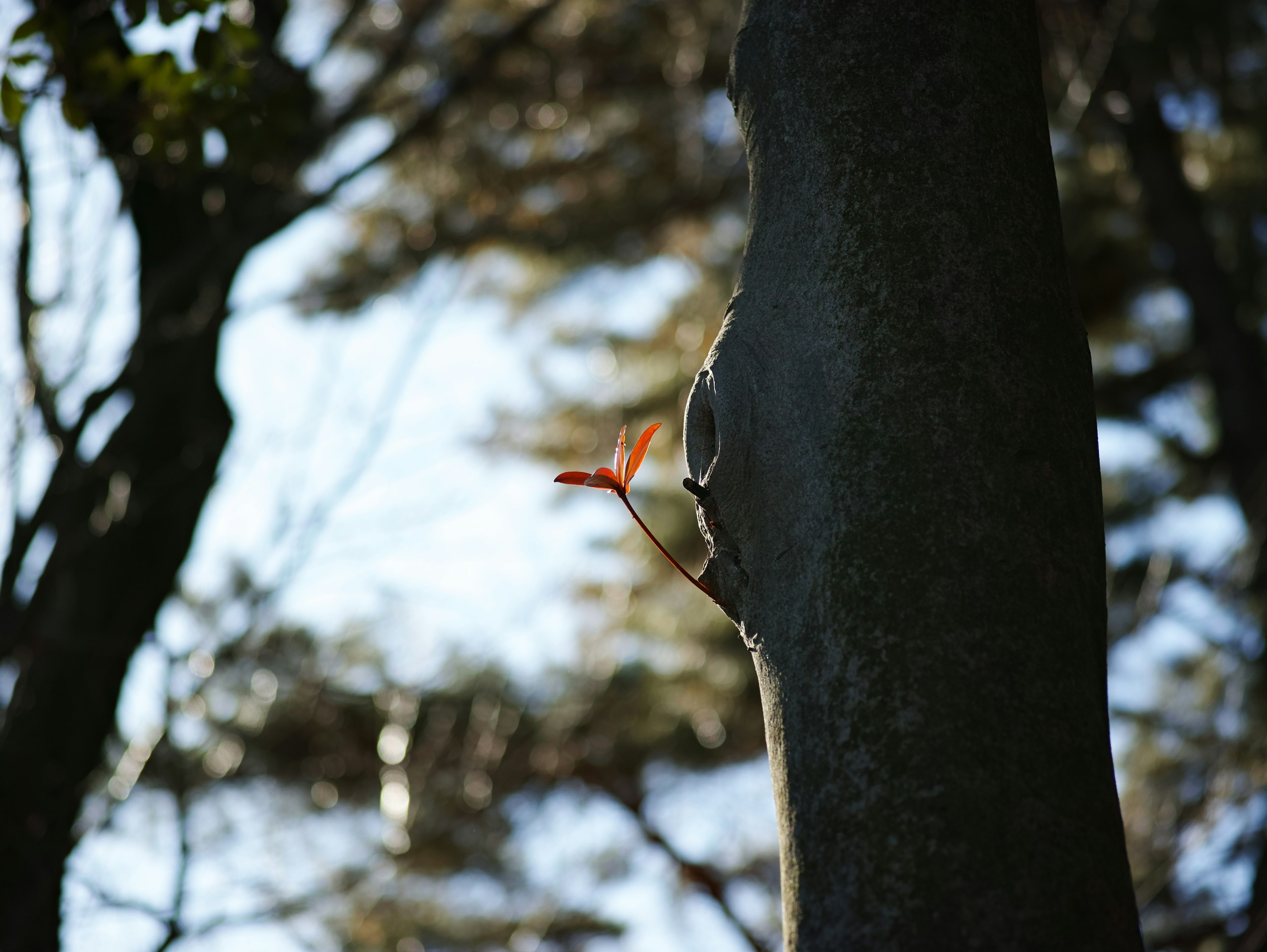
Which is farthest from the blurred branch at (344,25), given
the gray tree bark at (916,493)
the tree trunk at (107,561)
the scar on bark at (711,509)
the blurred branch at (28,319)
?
the scar on bark at (711,509)

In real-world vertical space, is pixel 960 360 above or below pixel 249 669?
below

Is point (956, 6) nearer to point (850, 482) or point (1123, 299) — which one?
point (850, 482)

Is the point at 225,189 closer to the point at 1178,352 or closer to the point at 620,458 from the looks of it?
the point at 620,458

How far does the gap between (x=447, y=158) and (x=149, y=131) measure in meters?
2.34

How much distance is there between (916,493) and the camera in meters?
0.61

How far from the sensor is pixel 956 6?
0.72 m

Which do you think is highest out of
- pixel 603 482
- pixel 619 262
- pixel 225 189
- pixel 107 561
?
pixel 619 262

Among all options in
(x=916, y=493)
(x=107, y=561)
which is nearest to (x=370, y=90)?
(x=107, y=561)

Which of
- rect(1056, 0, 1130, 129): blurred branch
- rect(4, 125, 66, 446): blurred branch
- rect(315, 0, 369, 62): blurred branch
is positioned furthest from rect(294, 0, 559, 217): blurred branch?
rect(1056, 0, 1130, 129): blurred branch

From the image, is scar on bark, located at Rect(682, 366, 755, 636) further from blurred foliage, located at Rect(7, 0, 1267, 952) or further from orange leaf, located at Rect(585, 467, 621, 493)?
blurred foliage, located at Rect(7, 0, 1267, 952)

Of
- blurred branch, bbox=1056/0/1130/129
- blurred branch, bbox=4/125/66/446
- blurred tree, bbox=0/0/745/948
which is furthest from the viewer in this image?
blurred branch, bbox=1056/0/1130/129

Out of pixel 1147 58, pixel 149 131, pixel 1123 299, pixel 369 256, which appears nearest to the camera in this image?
pixel 149 131

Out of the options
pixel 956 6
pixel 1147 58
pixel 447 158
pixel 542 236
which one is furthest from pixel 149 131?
pixel 1147 58

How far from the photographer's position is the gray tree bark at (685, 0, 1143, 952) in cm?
56
